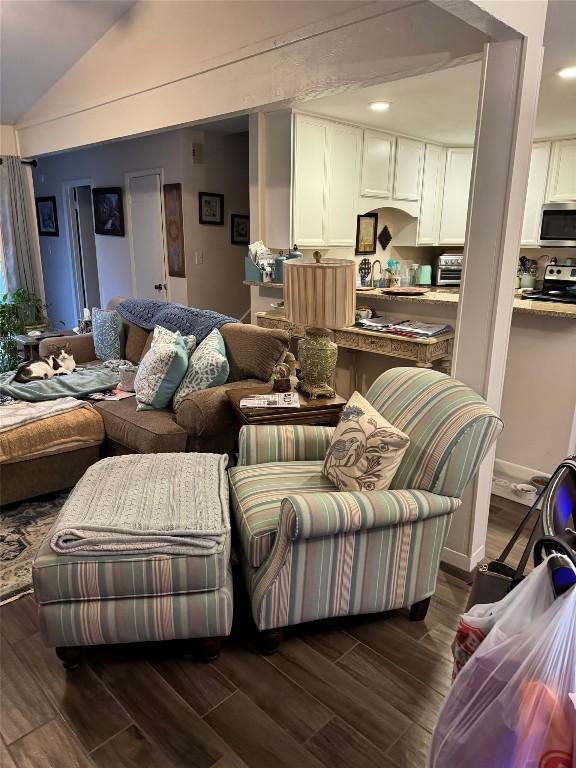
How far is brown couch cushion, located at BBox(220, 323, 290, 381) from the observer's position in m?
2.94

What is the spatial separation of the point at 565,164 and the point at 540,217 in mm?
482

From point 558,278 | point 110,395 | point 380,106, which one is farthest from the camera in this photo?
point 558,278

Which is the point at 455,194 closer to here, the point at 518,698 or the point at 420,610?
the point at 420,610

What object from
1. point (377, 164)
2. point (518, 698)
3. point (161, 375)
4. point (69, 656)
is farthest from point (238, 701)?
point (377, 164)

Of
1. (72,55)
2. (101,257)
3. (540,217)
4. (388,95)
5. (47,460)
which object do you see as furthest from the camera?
(101,257)

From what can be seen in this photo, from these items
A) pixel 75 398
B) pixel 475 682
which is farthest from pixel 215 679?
pixel 75 398

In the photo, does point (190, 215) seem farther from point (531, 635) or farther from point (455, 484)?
point (531, 635)

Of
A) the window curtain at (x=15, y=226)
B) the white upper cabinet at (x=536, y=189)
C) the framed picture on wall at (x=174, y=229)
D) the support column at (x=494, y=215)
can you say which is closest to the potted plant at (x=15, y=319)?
the window curtain at (x=15, y=226)

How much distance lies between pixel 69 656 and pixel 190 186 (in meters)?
4.39

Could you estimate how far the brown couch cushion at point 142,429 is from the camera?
2707 millimetres

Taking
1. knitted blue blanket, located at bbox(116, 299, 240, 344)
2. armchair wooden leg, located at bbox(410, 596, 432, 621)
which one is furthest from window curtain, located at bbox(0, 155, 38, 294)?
armchair wooden leg, located at bbox(410, 596, 432, 621)

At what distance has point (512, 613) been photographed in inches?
39.6

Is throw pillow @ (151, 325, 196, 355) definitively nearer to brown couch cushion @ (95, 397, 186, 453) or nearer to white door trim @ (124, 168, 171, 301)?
brown couch cushion @ (95, 397, 186, 453)

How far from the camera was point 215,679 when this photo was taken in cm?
176
